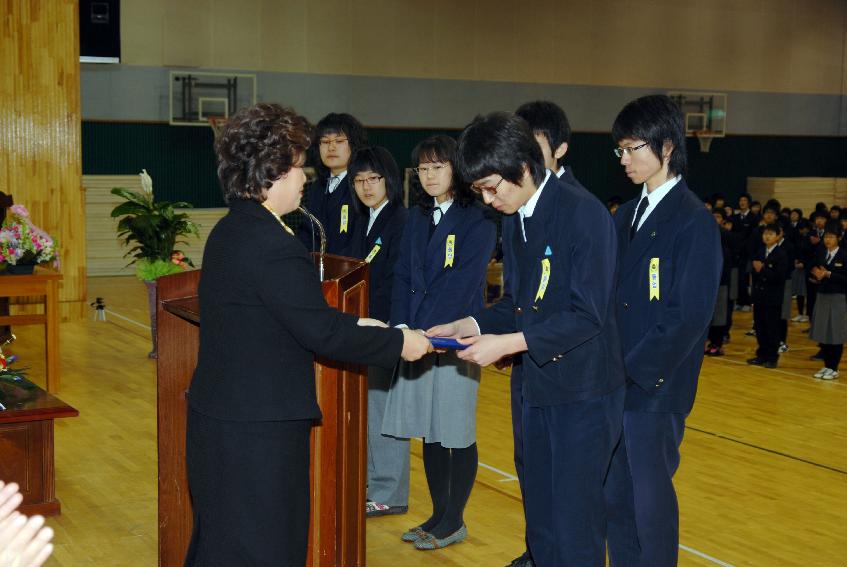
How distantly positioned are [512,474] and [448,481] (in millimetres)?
1207

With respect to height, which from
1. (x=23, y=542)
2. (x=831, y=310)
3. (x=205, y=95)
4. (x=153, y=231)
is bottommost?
(x=831, y=310)

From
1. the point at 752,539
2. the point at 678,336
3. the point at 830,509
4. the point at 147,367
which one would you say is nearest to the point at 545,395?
the point at 678,336

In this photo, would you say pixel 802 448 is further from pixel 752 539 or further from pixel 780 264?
pixel 780 264

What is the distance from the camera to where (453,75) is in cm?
1681

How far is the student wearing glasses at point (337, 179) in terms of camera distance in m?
4.45

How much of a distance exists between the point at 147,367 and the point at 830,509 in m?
5.15

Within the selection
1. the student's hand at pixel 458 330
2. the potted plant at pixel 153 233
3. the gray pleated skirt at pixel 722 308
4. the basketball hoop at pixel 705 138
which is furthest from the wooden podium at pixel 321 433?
the basketball hoop at pixel 705 138

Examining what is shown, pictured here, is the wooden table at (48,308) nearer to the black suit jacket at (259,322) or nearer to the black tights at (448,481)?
the black tights at (448,481)

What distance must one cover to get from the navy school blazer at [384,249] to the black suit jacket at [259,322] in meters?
1.84

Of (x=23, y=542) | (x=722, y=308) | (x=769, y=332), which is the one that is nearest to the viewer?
(x=23, y=542)

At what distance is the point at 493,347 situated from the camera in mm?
2736

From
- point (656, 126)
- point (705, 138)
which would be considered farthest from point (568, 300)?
point (705, 138)

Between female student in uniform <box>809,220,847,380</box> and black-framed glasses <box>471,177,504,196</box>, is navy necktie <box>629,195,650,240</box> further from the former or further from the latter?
female student in uniform <box>809,220,847,380</box>

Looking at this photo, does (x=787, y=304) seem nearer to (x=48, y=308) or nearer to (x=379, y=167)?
(x=48, y=308)
